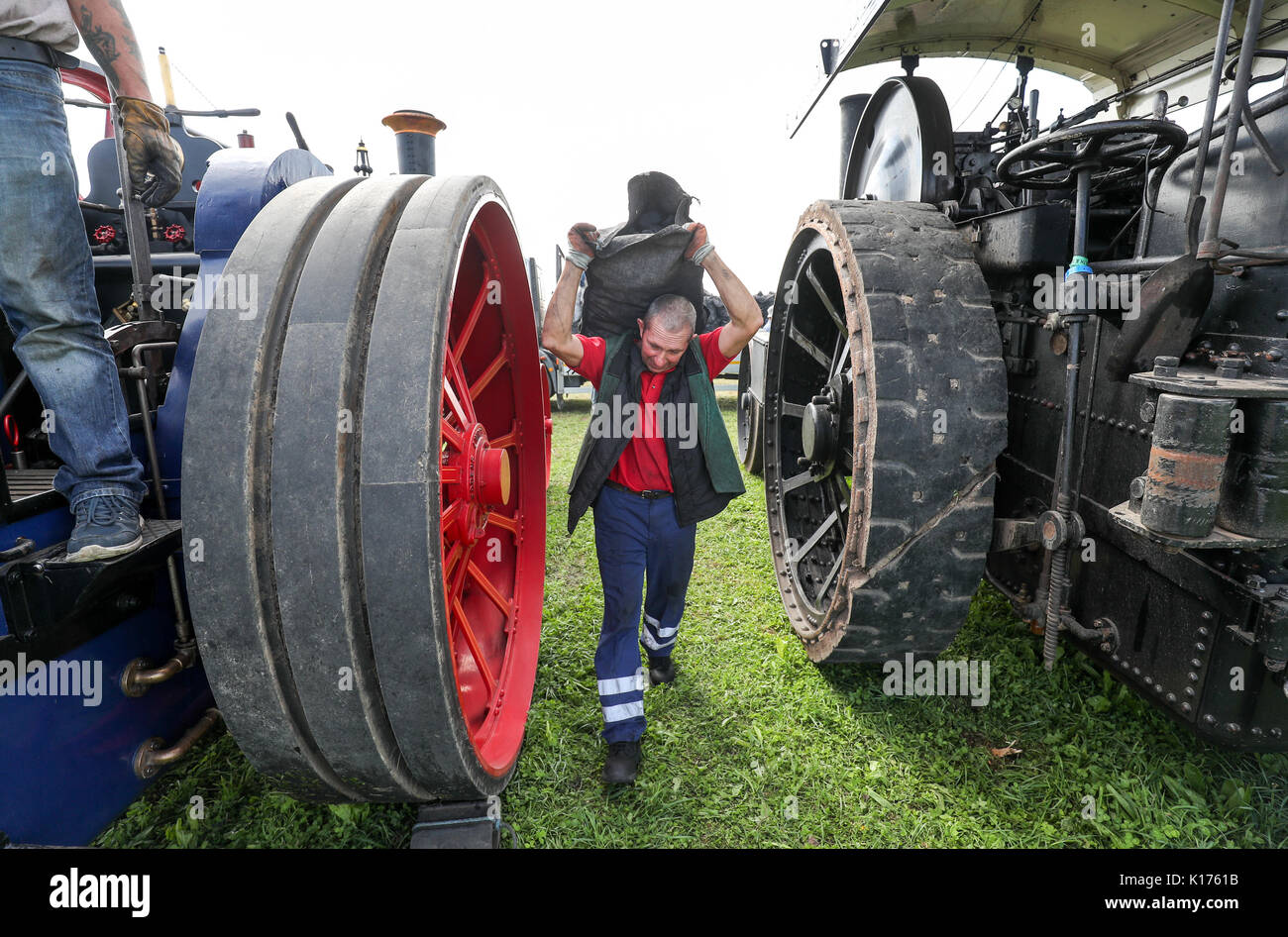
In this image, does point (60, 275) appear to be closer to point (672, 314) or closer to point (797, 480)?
point (672, 314)

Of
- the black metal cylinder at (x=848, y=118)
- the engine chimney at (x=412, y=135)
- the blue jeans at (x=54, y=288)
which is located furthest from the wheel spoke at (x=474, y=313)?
the black metal cylinder at (x=848, y=118)

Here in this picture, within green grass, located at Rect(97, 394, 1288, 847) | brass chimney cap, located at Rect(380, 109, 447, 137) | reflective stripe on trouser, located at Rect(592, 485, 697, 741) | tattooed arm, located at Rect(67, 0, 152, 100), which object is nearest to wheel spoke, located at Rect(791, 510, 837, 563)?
green grass, located at Rect(97, 394, 1288, 847)

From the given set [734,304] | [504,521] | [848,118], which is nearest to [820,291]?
[734,304]

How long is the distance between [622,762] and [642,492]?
1036mm

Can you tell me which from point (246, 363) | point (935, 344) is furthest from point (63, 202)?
point (935, 344)

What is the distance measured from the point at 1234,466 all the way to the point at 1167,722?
1.55m

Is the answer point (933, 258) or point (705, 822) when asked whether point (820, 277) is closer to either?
point (933, 258)

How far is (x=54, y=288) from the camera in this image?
6.05 ft

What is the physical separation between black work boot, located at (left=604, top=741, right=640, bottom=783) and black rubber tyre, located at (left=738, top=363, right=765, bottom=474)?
3634 mm

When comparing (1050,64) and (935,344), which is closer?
(935,344)

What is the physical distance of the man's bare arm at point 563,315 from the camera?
2746mm

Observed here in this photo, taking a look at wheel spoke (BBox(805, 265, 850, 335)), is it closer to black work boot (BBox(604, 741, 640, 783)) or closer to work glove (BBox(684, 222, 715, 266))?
work glove (BBox(684, 222, 715, 266))

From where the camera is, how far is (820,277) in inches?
138

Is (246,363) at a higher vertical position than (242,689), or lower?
higher
